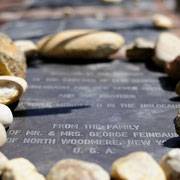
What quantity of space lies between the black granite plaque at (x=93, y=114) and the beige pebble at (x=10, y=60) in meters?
0.28

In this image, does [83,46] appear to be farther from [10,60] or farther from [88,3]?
[88,3]

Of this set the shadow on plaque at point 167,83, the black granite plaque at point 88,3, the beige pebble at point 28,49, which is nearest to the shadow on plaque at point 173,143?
the shadow on plaque at point 167,83

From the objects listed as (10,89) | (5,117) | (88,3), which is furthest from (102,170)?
(88,3)

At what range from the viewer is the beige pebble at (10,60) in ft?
12.3

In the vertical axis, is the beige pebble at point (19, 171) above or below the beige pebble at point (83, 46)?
above

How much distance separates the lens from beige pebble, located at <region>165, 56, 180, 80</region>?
4.15 meters

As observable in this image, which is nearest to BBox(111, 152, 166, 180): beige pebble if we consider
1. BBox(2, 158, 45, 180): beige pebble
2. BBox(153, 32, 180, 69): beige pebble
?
BBox(2, 158, 45, 180): beige pebble

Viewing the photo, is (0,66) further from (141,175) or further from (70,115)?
(141,175)

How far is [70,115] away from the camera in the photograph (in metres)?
3.37

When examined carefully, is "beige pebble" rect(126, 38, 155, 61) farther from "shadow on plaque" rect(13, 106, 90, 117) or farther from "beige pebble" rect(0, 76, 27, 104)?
"beige pebble" rect(0, 76, 27, 104)

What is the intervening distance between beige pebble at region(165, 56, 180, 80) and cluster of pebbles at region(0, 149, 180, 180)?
1.99 meters

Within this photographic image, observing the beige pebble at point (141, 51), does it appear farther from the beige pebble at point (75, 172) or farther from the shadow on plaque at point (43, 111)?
the beige pebble at point (75, 172)

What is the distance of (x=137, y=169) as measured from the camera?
7.27 feet

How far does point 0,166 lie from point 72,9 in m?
7.66
